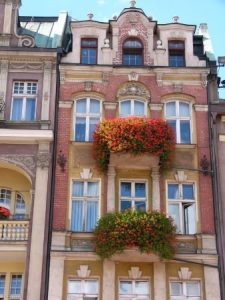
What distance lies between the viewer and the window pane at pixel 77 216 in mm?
19766

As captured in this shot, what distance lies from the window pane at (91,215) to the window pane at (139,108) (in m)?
4.02

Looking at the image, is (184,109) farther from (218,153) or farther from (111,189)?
(111,189)

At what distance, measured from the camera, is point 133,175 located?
20.6m

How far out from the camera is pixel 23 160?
20500 mm

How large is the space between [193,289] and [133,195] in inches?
153

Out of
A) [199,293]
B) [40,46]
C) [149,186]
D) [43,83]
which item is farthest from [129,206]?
[40,46]

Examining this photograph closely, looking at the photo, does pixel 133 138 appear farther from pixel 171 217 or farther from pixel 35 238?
pixel 35 238

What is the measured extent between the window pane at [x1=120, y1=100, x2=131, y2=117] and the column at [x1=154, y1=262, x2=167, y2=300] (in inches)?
237

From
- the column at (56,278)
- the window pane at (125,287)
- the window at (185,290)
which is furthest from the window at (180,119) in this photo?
the column at (56,278)

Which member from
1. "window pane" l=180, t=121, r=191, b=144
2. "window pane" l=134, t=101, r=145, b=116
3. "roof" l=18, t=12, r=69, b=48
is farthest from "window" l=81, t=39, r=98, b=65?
"window pane" l=180, t=121, r=191, b=144

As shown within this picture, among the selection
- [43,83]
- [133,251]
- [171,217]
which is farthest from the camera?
[43,83]

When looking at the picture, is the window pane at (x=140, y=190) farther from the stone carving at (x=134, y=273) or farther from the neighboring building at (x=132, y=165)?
the stone carving at (x=134, y=273)

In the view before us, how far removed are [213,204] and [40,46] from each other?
9611mm

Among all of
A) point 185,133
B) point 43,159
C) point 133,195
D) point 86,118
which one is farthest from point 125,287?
point 86,118
